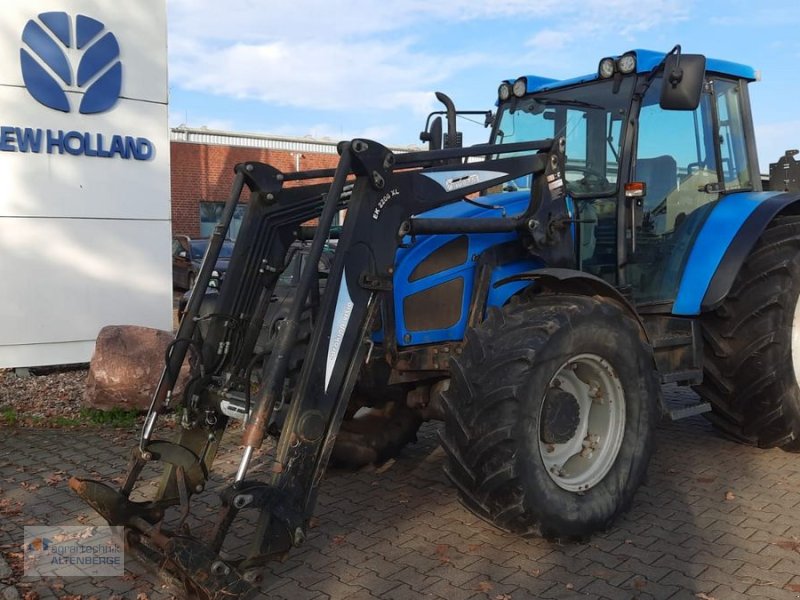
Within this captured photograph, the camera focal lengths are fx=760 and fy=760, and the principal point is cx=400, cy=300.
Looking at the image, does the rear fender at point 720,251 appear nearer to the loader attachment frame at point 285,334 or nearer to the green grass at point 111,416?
the loader attachment frame at point 285,334

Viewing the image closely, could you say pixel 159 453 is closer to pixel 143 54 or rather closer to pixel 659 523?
pixel 659 523

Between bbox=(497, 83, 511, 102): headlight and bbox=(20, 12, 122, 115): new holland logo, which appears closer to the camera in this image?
bbox=(497, 83, 511, 102): headlight

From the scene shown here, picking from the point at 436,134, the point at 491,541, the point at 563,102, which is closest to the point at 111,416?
the point at 436,134

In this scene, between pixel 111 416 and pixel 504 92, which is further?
pixel 111 416

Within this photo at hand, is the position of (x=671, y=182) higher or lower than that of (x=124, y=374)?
higher

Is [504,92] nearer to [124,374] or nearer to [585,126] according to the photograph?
[585,126]

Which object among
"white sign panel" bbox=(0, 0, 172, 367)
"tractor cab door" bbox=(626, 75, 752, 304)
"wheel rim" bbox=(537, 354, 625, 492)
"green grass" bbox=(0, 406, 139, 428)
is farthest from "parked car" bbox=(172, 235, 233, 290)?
"wheel rim" bbox=(537, 354, 625, 492)

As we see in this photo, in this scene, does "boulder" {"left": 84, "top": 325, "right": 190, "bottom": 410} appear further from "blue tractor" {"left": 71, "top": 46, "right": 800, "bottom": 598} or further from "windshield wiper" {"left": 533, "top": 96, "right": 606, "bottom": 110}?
"windshield wiper" {"left": 533, "top": 96, "right": 606, "bottom": 110}

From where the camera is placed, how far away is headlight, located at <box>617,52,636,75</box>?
507 cm

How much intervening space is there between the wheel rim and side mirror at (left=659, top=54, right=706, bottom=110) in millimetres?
1550

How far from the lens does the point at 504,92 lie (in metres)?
5.96

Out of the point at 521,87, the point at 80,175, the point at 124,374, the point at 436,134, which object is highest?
A: the point at 80,175

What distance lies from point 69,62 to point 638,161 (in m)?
6.78

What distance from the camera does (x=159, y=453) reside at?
156 inches
